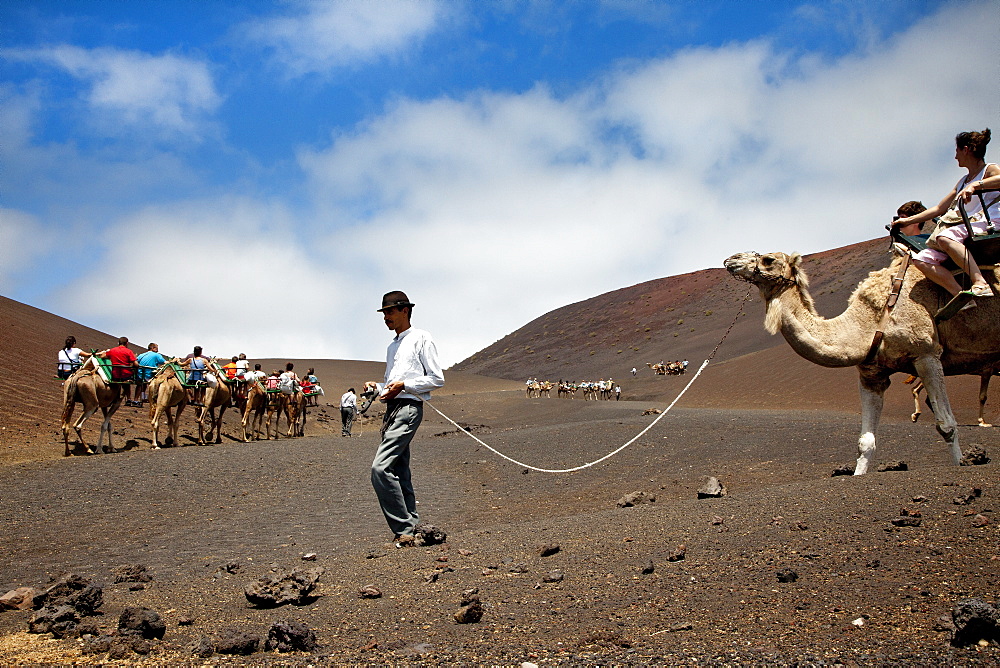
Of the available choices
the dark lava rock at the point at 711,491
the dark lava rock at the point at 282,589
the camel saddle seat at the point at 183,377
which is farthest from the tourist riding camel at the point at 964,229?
the camel saddle seat at the point at 183,377

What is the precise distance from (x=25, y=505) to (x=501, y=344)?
134715 mm

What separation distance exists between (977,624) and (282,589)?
4114 mm

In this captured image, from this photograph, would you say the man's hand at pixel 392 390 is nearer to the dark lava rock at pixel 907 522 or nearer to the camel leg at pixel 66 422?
the dark lava rock at pixel 907 522

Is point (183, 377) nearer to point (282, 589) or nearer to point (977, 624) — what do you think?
point (282, 589)

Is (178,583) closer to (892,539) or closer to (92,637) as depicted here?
(92,637)

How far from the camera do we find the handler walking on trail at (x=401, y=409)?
24.4ft

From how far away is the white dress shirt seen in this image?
754 cm

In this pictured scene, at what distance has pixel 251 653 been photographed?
14.0 feet

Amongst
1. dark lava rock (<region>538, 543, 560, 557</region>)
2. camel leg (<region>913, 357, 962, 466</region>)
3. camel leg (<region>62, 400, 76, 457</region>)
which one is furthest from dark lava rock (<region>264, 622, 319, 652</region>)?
camel leg (<region>62, 400, 76, 457</region>)

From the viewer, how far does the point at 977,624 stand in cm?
353

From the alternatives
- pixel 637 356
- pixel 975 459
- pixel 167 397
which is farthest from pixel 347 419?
pixel 637 356

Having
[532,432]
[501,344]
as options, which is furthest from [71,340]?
[501,344]

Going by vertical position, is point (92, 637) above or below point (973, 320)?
below

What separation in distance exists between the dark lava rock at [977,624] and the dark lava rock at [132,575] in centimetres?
599
